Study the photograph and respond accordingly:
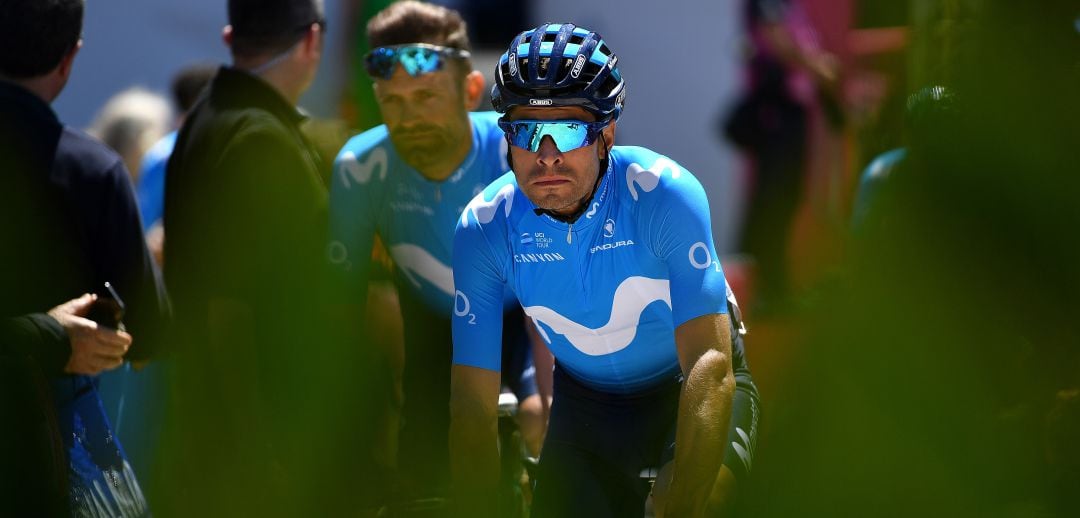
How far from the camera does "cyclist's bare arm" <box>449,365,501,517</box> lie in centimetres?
389

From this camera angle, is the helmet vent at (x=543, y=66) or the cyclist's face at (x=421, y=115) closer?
the helmet vent at (x=543, y=66)

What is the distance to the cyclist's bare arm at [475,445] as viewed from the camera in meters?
3.89

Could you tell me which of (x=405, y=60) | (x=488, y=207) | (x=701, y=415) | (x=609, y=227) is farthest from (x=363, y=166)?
(x=701, y=415)

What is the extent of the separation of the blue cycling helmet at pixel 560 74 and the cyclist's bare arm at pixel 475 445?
0.76 metres

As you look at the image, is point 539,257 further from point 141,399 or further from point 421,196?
point 141,399

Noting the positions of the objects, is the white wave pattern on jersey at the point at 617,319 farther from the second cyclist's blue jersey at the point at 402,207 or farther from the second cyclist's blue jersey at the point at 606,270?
the second cyclist's blue jersey at the point at 402,207

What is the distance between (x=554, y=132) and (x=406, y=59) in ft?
4.83

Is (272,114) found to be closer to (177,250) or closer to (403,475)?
(177,250)

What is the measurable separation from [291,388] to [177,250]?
71 centimetres

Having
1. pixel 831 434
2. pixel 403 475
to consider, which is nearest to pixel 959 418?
pixel 831 434

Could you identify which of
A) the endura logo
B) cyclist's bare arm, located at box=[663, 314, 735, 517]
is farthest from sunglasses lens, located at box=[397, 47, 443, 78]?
cyclist's bare arm, located at box=[663, 314, 735, 517]

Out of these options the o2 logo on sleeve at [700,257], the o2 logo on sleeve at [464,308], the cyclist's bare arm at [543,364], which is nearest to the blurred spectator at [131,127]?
the cyclist's bare arm at [543,364]

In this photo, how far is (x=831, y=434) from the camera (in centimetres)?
591

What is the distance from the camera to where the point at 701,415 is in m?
3.68
